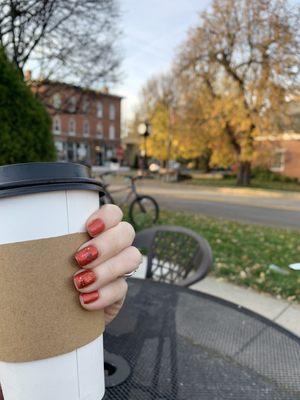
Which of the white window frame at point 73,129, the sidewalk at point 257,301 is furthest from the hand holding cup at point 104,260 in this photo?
the white window frame at point 73,129

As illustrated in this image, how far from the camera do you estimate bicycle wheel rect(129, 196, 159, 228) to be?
662 centimetres

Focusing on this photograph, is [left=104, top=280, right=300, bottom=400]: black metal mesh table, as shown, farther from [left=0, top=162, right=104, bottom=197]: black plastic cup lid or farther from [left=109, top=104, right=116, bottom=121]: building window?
[left=109, top=104, right=116, bottom=121]: building window

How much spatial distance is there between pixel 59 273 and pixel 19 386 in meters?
0.21

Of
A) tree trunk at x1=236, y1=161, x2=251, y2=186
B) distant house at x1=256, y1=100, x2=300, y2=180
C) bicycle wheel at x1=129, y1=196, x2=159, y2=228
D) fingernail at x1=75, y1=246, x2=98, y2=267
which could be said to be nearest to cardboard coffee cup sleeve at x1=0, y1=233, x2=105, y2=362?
fingernail at x1=75, y1=246, x2=98, y2=267

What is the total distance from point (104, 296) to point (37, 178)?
254mm

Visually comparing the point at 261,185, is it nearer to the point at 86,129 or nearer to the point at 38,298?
the point at 38,298

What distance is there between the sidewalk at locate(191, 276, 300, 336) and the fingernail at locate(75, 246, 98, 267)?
2436mm

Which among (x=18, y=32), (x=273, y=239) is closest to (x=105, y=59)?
(x=18, y=32)

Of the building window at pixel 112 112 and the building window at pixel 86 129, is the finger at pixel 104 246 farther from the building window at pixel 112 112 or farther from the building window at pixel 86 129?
the building window at pixel 112 112

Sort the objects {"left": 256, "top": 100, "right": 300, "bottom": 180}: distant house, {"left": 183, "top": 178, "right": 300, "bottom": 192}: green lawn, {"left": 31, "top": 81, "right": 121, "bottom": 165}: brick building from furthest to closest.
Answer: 1. {"left": 31, "top": 81, "right": 121, "bottom": 165}: brick building
2. {"left": 183, "top": 178, "right": 300, "bottom": 192}: green lawn
3. {"left": 256, "top": 100, "right": 300, "bottom": 180}: distant house

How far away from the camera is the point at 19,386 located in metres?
0.54

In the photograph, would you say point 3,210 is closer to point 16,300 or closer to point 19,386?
point 16,300

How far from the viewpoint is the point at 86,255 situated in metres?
0.55

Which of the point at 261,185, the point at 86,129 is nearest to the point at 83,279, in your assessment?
the point at 261,185
